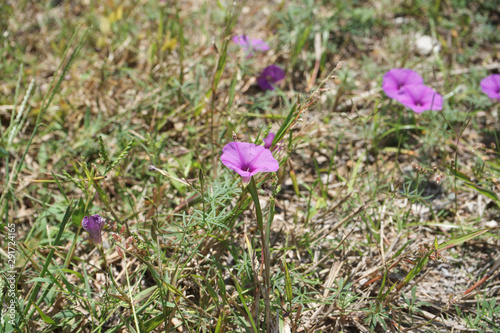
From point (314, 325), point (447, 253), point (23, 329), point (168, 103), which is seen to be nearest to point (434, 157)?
point (447, 253)

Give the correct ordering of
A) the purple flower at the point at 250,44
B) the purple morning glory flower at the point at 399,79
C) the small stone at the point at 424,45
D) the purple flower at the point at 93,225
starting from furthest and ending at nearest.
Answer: the small stone at the point at 424,45 → the purple flower at the point at 250,44 → the purple morning glory flower at the point at 399,79 → the purple flower at the point at 93,225

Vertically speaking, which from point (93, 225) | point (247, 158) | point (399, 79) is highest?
point (247, 158)

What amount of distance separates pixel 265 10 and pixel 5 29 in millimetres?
2166

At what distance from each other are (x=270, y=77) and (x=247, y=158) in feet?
4.56

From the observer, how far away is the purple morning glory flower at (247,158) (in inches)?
56.0

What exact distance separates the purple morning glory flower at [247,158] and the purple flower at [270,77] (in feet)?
4.28

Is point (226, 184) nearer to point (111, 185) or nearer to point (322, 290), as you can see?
point (322, 290)

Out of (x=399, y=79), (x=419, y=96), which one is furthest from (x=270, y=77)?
(x=419, y=96)

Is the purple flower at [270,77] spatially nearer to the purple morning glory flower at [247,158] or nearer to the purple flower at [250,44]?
the purple flower at [250,44]

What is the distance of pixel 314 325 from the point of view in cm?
169

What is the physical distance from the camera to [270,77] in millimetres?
2764

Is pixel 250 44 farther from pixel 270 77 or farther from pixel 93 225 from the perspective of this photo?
pixel 93 225

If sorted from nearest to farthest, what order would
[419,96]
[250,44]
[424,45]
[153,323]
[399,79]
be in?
[153,323]
[419,96]
[399,79]
[250,44]
[424,45]

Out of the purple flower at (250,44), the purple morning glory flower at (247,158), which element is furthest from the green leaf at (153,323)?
the purple flower at (250,44)
